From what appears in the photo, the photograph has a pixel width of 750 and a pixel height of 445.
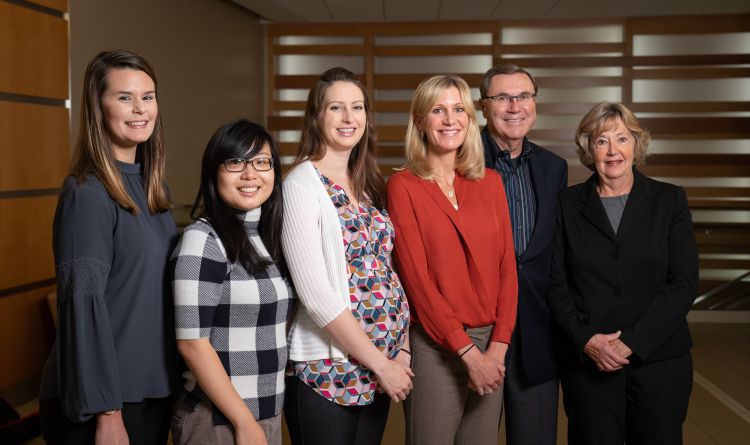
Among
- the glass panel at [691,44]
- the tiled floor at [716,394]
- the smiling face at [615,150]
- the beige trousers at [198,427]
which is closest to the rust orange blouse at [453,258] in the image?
the smiling face at [615,150]

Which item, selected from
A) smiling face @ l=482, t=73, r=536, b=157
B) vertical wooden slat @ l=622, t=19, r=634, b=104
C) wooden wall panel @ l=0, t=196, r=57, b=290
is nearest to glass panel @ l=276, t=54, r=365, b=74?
vertical wooden slat @ l=622, t=19, r=634, b=104

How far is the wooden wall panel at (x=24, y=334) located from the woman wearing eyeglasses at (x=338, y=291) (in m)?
3.09

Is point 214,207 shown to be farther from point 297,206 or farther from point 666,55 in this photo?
point 666,55

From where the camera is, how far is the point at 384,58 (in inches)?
338

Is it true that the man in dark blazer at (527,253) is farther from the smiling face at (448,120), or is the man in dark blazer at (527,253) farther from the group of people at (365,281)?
the smiling face at (448,120)

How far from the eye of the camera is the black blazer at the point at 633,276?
2.38m

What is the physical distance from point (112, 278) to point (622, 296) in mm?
1692

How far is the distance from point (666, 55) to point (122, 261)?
7.78 metres

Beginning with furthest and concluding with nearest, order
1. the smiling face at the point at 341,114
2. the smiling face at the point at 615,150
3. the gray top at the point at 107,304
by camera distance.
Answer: the smiling face at the point at 615,150 < the smiling face at the point at 341,114 < the gray top at the point at 107,304

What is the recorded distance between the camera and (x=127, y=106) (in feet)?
6.00

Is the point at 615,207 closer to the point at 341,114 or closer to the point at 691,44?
the point at 341,114

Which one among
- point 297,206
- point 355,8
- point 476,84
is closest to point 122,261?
point 297,206

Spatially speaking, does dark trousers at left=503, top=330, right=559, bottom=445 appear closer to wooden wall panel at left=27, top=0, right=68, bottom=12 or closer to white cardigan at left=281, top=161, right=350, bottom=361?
white cardigan at left=281, top=161, right=350, bottom=361

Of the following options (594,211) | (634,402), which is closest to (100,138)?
(594,211)
